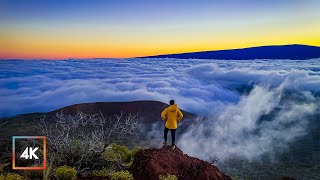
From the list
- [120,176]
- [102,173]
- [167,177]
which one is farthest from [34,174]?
[167,177]

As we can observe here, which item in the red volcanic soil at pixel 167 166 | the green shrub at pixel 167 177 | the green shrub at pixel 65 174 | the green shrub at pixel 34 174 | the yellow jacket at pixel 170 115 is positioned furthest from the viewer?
the yellow jacket at pixel 170 115

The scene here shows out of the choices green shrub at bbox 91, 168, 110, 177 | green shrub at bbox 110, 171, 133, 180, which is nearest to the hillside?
green shrub at bbox 91, 168, 110, 177

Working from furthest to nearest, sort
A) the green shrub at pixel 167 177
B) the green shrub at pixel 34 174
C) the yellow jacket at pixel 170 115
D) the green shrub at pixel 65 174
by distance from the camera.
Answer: the yellow jacket at pixel 170 115
the green shrub at pixel 34 174
the green shrub at pixel 65 174
the green shrub at pixel 167 177

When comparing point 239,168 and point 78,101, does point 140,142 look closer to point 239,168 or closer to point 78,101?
point 239,168

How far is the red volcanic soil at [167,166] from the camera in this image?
1062 centimetres

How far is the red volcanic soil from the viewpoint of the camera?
1062 cm

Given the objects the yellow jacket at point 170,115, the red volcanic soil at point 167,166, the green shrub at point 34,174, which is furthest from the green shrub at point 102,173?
the yellow jacket at point 170,115

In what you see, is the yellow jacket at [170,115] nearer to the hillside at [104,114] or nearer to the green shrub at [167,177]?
the green shrub at [167,177]

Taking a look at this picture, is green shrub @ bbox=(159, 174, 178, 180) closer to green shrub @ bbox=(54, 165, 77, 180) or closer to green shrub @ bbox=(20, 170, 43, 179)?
green shrub @ bbox=(54, 165, 77, 180)

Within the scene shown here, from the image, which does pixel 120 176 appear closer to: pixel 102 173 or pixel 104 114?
pixel 102 173

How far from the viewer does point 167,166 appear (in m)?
11.0

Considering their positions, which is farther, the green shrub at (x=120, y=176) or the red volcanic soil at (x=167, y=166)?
the red volcanic soil at (x=167, y=166)

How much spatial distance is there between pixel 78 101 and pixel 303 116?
5089 cm

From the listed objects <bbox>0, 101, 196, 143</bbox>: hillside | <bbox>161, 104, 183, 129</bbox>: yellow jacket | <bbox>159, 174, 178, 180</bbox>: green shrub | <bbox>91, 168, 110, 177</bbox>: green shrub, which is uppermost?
<bbox>161, 104, 183, 129</bbox>: yellow jacket
